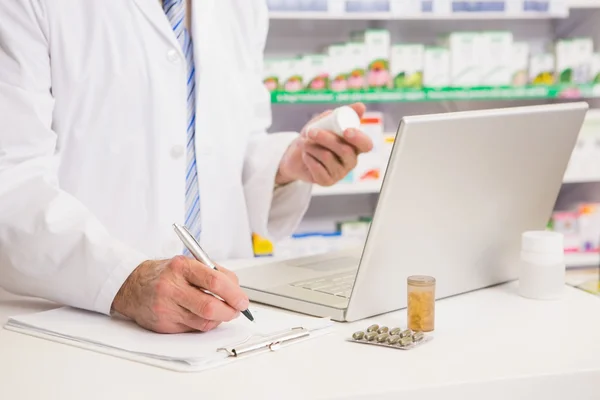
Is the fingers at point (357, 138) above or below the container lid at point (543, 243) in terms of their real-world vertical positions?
above

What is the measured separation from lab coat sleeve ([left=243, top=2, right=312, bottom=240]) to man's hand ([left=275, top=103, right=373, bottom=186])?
61 mm

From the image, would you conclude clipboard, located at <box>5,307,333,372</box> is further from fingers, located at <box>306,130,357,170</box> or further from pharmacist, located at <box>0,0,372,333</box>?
fingers, located at <box>306,130,357,170</box>

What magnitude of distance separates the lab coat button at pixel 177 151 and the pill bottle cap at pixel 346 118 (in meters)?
0.43

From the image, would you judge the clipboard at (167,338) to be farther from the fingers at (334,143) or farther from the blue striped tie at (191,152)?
the blue striped tie at (191,152)

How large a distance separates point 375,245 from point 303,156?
0.53m

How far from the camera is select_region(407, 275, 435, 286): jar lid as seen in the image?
45.0 inches

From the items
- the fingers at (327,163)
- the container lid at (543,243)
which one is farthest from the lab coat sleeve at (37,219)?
the container lid at (543,243)

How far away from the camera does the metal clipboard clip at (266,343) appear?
1.02 meters

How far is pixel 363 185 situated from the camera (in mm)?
3643

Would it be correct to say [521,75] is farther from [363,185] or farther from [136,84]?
[136,84]

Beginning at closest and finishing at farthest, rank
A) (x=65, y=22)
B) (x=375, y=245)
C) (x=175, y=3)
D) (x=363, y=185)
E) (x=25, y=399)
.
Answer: (x=25, y=399) < (x=375, y=245) < (x=65, y=22) < (x=175, y=3) < (x=363, y=185)

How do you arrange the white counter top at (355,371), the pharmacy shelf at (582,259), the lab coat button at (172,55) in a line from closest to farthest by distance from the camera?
1. the white counter top at (355,371)
2. the lab coat button at (172,55)
3. the pharmacy shelf at (582,259)

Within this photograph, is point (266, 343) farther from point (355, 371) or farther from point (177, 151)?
point (177, 151)

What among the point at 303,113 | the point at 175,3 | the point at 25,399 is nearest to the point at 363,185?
the point at 303,113
